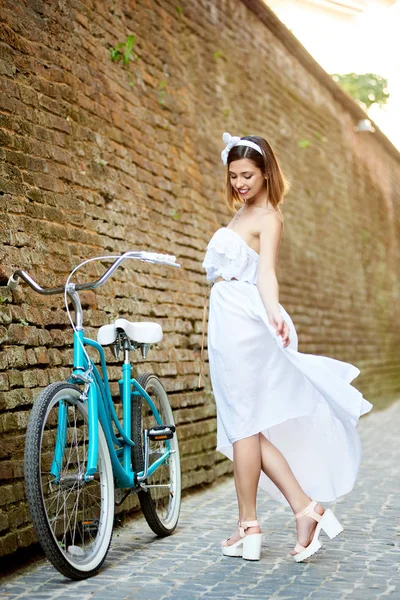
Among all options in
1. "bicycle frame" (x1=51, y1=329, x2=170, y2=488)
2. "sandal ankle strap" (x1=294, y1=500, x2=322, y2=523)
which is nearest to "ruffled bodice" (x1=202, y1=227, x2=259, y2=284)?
"bicycle frame" (x1=51, y1=329, x2=170, y2=488)

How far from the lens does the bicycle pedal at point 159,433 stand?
440 cm

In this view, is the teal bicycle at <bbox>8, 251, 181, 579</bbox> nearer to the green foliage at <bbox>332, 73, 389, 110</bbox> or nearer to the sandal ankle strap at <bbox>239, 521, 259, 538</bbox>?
the sandal ankle strap at <bbox>239, 521, 259, 538</bbox>

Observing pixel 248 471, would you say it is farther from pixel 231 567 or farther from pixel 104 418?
pixel 104 418

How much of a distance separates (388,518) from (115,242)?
2310 millimetres

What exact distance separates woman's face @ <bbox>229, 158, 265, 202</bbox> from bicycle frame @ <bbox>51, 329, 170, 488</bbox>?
99cm

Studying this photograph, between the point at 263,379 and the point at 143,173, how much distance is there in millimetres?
2525

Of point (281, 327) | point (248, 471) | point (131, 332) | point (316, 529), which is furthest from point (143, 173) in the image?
point (316, 529)

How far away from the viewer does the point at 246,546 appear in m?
4.03

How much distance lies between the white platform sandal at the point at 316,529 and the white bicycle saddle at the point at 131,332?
1.09 m

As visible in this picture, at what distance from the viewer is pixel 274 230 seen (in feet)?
13.5

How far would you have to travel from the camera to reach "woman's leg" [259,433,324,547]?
13.0 ft

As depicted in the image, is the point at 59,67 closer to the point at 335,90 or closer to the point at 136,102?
the point at 136,102

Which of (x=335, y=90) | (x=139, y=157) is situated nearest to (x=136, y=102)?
(x=139, y=157)

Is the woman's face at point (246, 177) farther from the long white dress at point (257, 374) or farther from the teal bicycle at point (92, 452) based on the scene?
the teal bicycle at point (92, 452)
